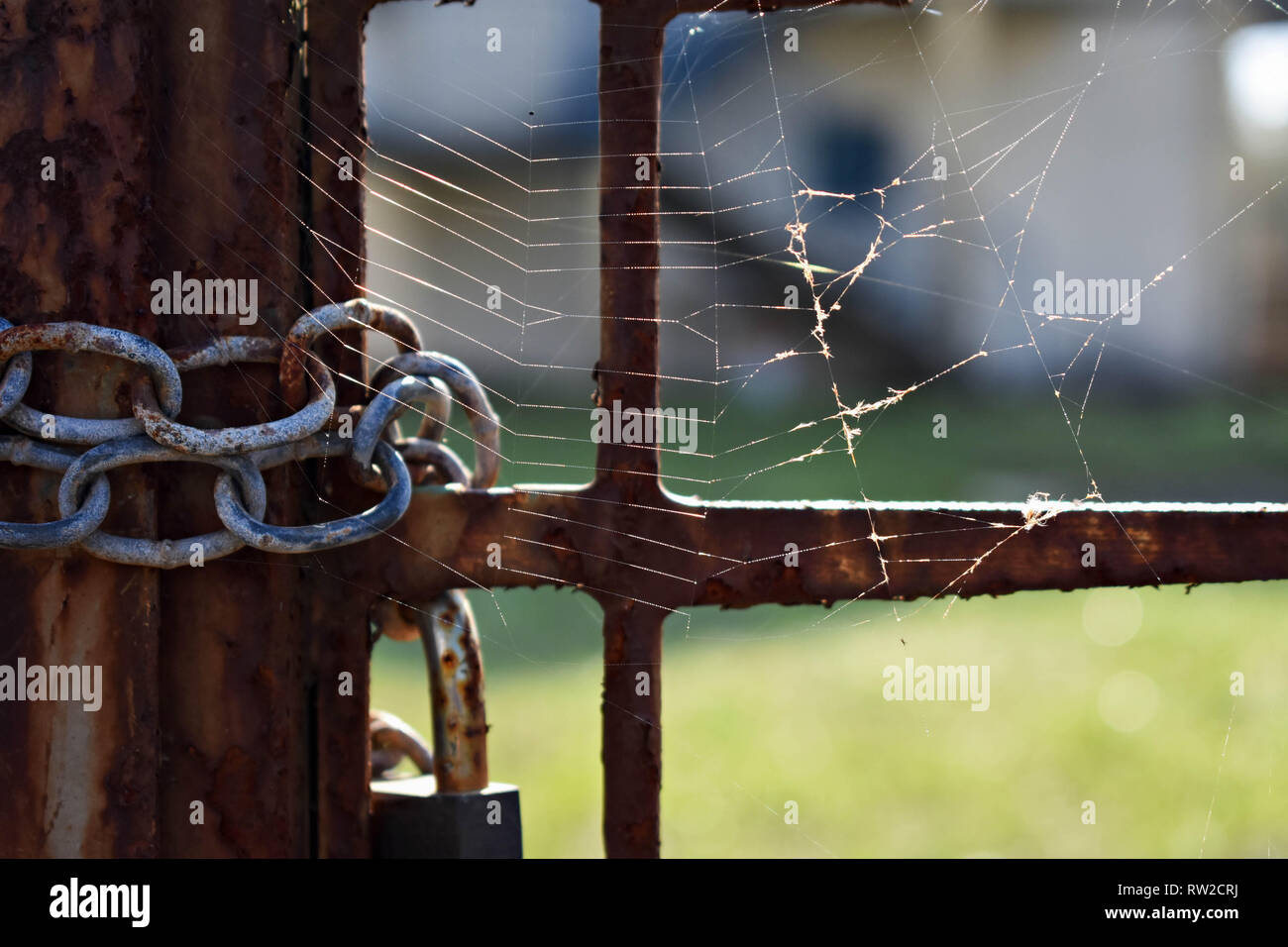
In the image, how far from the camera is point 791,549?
54 cm

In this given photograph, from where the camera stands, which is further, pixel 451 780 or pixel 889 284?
pixel 889 284

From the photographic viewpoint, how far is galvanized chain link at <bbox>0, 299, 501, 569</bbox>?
1.48 feet

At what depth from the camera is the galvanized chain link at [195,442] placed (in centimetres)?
45

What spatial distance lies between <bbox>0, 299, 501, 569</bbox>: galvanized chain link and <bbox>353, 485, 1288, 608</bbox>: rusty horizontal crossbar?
2.3 inches

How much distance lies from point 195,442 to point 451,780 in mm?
230

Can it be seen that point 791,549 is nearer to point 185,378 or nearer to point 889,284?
point 185,378

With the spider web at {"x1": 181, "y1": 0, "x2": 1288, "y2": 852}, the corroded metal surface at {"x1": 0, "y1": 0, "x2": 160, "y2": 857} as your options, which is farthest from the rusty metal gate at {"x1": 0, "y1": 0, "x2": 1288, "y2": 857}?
the spider web at {"x1": 181, "y1": 0, "x2": 1288, "y2": 852}

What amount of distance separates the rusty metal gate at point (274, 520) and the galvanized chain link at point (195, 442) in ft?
0.04

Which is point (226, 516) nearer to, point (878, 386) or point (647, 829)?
point (647, 829)

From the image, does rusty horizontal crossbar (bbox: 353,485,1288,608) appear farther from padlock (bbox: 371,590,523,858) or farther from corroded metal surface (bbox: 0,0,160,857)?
corroded metal surface (bbox: 0,0,160,857)

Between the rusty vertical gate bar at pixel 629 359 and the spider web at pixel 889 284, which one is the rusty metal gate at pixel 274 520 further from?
the spider web at pixel 889 284

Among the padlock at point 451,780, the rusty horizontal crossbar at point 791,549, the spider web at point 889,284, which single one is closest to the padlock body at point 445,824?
the padlock at point 451,780

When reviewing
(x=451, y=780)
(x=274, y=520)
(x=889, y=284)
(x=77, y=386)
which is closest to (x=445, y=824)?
(x=451, y=780)

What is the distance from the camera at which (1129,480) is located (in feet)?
12.0
